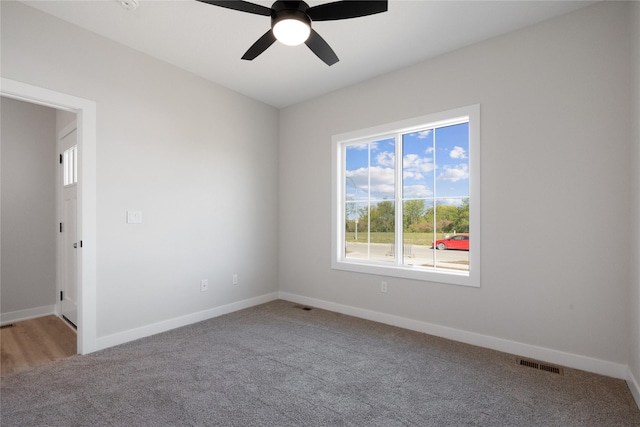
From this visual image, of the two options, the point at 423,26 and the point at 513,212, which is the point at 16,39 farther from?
the point at 513,212

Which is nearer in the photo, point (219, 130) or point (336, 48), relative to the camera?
point (336, 48)

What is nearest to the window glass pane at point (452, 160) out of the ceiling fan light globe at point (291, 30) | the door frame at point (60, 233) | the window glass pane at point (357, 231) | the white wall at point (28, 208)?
the window glass pane at point (357, 231)

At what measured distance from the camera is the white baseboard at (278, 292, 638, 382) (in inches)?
93.8

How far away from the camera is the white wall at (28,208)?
12.1ft

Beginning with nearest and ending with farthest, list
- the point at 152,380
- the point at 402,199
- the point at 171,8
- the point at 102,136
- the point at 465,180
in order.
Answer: the point at 152,380 → the point at 171,8 → the point at 102,136 → the point at 465,180 → the point at 402,199

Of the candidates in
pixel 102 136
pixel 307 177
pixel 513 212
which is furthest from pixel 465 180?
pixel 102 136

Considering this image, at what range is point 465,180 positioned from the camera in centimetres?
317

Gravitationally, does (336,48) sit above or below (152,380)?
above

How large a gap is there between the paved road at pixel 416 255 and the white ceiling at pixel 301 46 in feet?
6.63

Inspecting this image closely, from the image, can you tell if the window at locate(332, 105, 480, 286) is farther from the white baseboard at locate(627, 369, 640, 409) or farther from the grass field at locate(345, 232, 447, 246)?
the white baseboard at locate(627, 369, 640, 409)

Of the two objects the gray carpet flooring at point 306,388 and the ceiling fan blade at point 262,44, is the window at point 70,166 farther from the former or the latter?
the ceiling fan blade at point 262,44

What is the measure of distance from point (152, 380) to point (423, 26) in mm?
3599

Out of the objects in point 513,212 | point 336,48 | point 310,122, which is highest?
point 336,48

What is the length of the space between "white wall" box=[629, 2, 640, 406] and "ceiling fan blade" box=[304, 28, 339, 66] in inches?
81.2
